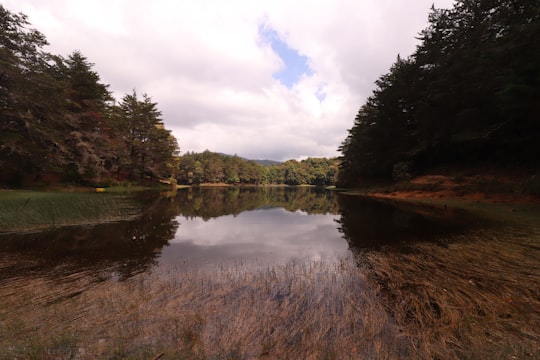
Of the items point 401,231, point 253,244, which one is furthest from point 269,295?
point 401,231

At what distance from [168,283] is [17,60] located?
1193 inches

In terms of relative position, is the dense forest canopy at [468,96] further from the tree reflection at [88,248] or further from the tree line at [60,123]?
the tree line at [60,123]

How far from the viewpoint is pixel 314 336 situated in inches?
145

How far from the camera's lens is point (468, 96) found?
25109mm

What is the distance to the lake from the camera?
3.37m

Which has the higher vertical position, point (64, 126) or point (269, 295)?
point (64, 126)

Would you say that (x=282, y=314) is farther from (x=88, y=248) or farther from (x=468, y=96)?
(x=468, y=96)

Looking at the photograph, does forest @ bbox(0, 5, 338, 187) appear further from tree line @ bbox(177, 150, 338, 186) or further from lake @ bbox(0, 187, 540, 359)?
tree line @ bbox(177, 150, 338, 186)

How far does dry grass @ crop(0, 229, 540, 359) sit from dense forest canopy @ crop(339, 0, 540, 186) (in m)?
19.3

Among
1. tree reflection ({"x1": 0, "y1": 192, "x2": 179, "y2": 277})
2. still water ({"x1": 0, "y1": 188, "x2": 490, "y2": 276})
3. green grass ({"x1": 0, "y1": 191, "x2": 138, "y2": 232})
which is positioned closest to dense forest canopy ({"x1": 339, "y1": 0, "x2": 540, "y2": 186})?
still water ({"x1": 0, "y1": 188, "x2": 490, "y2": 276})

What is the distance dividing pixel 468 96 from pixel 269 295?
31.2m

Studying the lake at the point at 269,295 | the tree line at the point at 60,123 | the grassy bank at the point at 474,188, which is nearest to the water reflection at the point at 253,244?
the lake at the point at 269,295

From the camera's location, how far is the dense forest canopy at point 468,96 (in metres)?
18.1

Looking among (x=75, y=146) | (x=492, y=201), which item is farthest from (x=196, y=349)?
(x=75, y=146)
